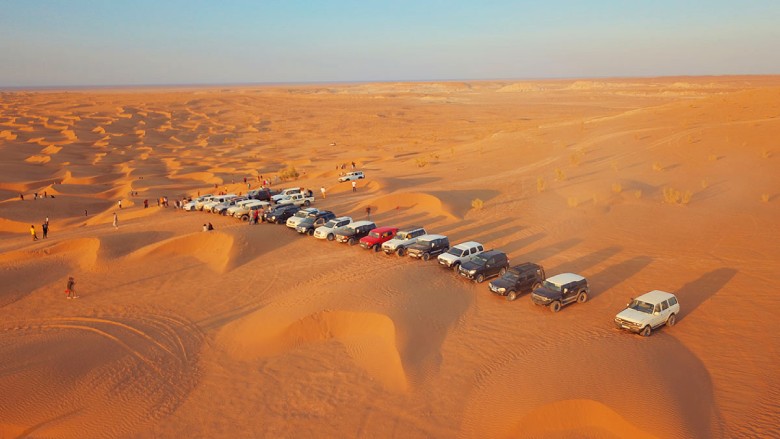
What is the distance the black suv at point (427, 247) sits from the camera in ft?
72.9

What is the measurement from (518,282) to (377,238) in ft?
26.9

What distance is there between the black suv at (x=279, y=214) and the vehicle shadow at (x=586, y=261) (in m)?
16.1

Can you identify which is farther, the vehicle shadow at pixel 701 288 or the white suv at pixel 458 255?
the white suv at pixel 458 255

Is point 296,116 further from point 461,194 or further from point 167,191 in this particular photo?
point 461,194

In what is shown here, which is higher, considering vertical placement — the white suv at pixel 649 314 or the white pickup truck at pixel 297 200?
the white suv at pixel 649 314

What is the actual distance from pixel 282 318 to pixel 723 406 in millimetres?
12595

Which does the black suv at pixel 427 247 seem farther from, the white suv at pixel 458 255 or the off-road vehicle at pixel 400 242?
the white suv at pixel 458 255

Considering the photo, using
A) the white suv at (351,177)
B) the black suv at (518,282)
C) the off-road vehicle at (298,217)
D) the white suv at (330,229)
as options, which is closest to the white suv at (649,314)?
the black suv at (518,282)

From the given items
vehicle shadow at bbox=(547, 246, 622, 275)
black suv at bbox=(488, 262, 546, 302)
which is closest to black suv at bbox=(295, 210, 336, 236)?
black suv at bbox=(488, 262, 546, 302)

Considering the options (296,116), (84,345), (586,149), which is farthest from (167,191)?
(296,116)

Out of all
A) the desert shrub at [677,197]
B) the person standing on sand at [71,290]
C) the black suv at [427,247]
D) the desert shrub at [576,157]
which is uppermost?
the desert shrub at [576,157]

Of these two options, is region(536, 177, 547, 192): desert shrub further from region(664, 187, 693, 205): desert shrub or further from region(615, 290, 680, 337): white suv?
region(615, 290, 680, 337): white suv

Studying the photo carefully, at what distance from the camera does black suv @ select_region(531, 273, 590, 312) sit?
16797mm

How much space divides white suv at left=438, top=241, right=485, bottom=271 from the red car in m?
3.80
